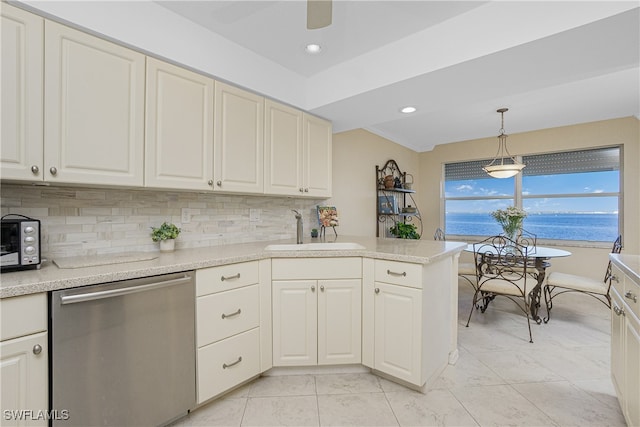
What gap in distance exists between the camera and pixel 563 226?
170 inches

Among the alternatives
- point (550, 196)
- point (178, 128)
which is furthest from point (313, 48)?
point (550, 196)

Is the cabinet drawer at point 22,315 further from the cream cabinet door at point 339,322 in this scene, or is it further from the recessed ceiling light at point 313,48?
the recessed ceiling light at point 313,48

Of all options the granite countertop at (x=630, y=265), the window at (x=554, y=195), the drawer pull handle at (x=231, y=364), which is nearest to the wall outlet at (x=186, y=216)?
the drawer pull handle at (x=231, y=364)

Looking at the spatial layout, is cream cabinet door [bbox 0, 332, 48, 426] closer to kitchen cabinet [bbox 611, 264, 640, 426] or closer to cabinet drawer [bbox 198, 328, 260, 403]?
cabinet drawer [bbox 198, 328, 260, 403]

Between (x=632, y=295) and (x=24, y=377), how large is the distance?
8.34 feet

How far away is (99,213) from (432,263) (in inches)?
83.1

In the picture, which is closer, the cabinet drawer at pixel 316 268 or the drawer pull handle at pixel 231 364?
the drawer pull handle at pixel 231 364

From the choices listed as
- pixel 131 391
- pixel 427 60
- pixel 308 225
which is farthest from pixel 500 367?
pixel 131 391

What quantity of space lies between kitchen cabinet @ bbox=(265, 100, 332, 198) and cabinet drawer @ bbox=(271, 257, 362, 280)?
652 millimetres

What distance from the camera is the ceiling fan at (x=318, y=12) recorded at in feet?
4.01

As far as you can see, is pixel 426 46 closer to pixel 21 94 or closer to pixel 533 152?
pixel 21 94

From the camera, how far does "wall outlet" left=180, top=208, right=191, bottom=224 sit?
2221 mm

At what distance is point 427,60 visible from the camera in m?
1.90

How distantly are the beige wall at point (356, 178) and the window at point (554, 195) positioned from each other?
189 centimetres
